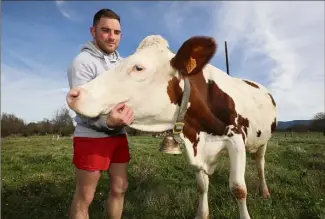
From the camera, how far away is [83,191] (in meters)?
3.55

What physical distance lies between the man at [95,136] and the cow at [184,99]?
348 mm

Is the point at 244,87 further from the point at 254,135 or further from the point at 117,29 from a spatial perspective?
the point at 117,29

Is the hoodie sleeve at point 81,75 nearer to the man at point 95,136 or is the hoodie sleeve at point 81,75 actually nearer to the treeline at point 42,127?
the man at point 95,136

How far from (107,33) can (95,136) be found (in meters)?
1.10

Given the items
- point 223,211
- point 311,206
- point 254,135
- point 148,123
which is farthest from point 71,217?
point 311,206

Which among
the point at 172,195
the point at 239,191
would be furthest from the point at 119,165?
the point at 172,195

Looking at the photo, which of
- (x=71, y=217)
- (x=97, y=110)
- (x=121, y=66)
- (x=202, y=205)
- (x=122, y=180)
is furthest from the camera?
→ (x=202, y=205)

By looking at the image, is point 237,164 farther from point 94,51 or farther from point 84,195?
point 94,51

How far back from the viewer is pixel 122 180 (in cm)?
394

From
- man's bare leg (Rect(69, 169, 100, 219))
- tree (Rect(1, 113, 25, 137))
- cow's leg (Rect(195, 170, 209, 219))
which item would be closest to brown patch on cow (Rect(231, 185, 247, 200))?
cow's leg (Rect(195, 170, 209, 219))

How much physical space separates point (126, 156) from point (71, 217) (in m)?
0.86

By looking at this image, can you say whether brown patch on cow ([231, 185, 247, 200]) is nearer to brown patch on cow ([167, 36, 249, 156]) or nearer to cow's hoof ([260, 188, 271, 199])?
brown patch on cow ([167, 36, 249, 156])

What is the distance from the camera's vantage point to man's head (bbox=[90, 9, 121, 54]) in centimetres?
368

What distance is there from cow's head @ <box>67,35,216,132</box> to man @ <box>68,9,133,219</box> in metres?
0.31
